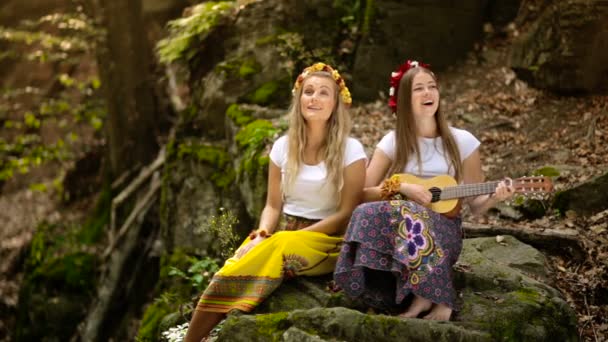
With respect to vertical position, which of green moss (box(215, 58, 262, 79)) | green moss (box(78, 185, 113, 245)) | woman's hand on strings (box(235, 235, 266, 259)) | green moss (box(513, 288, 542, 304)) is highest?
green moss (box(215, 58, 262, 79))

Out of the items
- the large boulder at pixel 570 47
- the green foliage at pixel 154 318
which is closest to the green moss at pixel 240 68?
the green foliage at pixel 154 318

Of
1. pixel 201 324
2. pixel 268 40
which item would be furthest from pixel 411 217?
pixel 268 40

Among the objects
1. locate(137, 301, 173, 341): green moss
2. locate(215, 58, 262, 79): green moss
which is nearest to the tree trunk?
locate(215, 58, 262, 79): green moss

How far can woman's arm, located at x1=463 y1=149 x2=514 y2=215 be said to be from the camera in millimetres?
3756

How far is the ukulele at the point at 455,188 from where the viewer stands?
3717mm

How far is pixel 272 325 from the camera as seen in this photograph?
12.0 ft

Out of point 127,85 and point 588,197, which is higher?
point 127,85

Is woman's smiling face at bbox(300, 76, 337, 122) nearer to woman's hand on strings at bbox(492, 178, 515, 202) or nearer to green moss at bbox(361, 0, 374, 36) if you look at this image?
woman's hand on strings at bbox(492, 178, 515, 202)

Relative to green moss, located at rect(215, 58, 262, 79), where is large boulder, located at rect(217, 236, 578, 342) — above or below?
below

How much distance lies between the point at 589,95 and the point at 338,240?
4376mm

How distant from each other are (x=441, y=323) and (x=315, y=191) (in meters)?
1.33

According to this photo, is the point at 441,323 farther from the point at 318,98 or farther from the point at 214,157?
the point at 214,157

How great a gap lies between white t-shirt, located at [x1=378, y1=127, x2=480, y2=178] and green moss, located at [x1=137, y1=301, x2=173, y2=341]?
3.50m

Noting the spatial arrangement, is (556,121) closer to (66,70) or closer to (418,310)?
(418,310)
